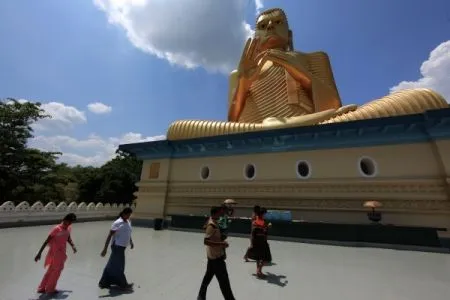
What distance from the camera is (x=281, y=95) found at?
16.0m

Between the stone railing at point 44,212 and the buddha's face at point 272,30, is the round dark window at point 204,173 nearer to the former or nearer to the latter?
the stone railing at point 44,212

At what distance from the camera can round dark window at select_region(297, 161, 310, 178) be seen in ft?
37.3

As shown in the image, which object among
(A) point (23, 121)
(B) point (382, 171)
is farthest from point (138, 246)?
(A) point (23, 121)

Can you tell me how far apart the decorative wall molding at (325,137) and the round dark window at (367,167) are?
629 millimetres

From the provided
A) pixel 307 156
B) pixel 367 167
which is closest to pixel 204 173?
pixel 307 156

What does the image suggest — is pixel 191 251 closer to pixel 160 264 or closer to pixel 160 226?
pixel 160 264

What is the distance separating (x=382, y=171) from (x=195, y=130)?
8.76 metres

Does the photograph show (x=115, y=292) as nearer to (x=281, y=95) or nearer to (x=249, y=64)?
(x=281, y=95)

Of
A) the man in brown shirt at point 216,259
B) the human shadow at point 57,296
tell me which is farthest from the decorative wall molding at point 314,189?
the human shadow at point 57,296

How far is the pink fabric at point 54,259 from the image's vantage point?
13.5 ft

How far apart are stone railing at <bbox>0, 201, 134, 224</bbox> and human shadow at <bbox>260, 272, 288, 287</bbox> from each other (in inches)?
478

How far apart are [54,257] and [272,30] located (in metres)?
19.6

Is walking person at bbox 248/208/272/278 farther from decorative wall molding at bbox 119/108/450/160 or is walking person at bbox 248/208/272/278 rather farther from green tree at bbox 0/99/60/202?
green tree at bbox 0/99/60/202

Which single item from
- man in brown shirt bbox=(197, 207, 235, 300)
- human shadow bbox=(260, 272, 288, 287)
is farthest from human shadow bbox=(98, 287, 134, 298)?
human shadow bbox=(260, 272, 288, 287)
